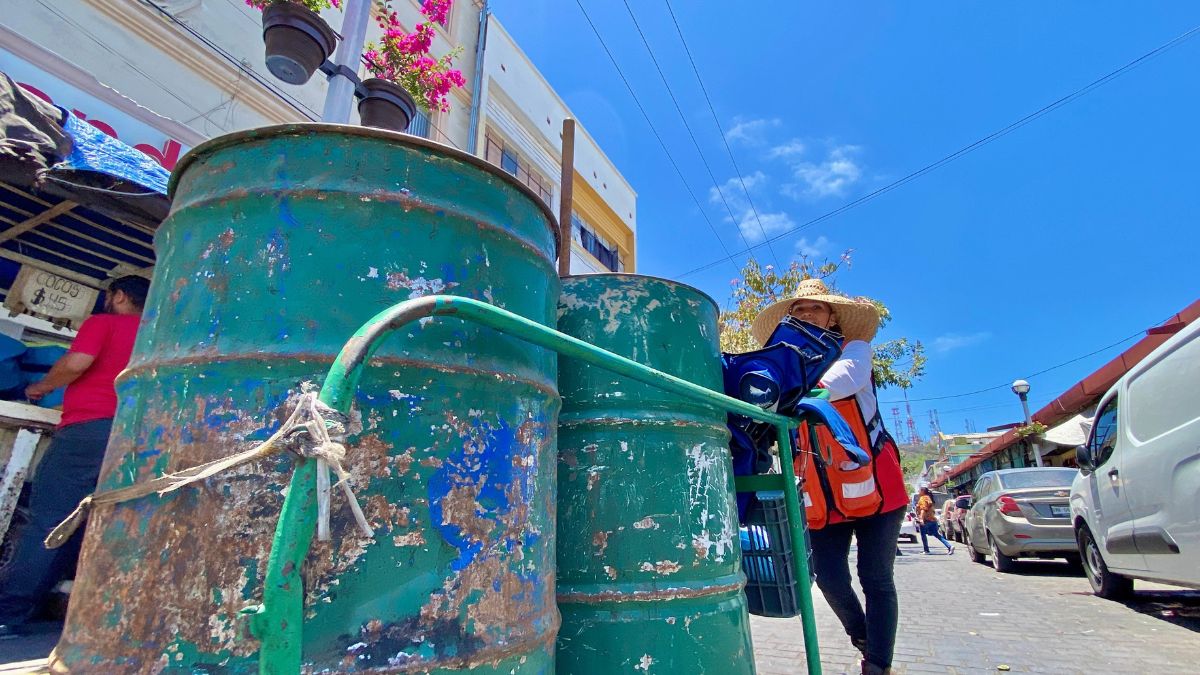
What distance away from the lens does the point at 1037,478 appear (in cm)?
862

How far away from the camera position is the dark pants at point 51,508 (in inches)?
108

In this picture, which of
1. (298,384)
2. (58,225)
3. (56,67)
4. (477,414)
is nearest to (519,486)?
(477,414)

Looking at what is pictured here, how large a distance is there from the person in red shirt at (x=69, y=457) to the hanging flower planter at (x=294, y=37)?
233cm

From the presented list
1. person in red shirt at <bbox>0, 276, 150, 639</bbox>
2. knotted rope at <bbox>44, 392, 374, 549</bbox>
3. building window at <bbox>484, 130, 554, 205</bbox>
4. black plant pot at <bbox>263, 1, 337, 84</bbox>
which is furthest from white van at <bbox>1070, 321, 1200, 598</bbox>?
building window at <bbox>484, 130, 554, 205</bbox>

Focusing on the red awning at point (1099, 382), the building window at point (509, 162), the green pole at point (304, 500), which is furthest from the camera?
the building window at point (509, 162)

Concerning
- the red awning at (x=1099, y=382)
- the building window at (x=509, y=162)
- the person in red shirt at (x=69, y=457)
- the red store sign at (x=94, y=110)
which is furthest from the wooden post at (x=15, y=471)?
the red awning at (x=1099, y=382)

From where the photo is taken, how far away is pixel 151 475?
112 cm

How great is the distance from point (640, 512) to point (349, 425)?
1020mm

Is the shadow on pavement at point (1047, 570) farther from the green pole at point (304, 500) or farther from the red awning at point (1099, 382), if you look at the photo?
the green pole at point (304, 500)

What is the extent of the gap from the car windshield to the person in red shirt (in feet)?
31.7

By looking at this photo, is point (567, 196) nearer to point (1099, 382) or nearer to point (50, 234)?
point (50, 234)

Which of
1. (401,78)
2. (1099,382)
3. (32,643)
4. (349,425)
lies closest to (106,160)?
(32,643)

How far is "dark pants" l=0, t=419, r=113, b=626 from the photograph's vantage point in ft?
9.03

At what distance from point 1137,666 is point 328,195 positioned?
15.9 feet
